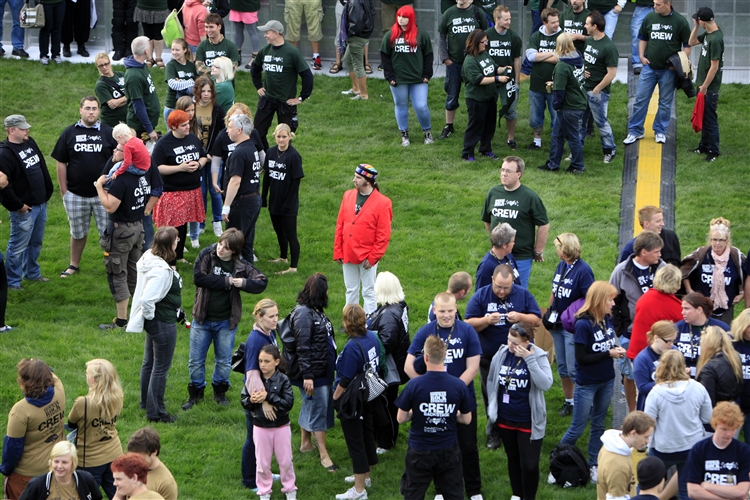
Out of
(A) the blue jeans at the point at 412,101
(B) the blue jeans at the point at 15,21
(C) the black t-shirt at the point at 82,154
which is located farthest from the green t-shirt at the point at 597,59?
(B) the blue jeans at the point at 15,21

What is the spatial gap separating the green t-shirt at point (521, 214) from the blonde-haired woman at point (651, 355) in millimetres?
2647

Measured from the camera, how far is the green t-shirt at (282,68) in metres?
15.2

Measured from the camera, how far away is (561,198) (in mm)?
14648

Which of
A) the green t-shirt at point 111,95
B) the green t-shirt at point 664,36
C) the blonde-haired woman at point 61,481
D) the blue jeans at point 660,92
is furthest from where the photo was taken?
the blue jeans at point 660,92

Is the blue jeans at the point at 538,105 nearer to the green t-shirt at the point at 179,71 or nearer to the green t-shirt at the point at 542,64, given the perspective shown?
the green t-shirt at the point at 542,64

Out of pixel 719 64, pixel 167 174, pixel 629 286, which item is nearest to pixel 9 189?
pixel 167 174

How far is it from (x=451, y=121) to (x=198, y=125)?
518cm

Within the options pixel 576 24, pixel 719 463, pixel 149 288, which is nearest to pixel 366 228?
pixel 149 288

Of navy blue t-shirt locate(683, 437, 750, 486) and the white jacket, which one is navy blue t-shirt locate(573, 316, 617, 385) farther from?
the white jacket

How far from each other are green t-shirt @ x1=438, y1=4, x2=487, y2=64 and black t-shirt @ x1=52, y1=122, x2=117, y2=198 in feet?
21.3

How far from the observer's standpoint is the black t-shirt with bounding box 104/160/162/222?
37.3 feet

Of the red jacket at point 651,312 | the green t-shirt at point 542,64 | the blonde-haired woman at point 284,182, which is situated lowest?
the red jacket at point 651,312

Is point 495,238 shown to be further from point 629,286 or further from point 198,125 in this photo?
point 198,125

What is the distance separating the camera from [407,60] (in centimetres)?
1612
